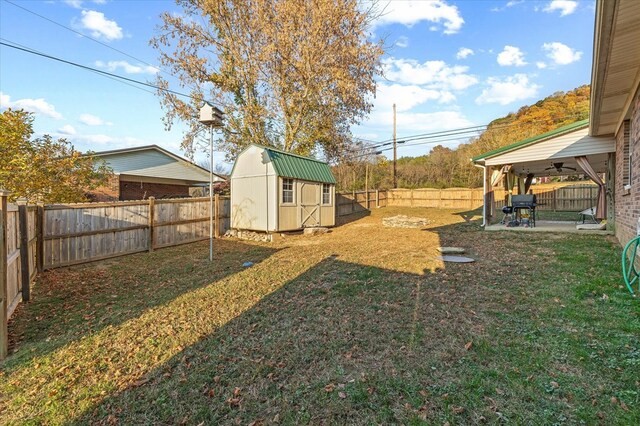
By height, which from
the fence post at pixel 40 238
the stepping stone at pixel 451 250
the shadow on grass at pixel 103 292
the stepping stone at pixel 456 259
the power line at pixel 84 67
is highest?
the power line at pixel 84 67

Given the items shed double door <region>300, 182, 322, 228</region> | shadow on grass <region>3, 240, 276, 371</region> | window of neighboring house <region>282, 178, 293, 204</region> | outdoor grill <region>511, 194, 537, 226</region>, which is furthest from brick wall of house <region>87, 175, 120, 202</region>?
outdoor grill <region>511, 194, 537, 226</region>

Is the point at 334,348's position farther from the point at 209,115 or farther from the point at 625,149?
A: the point at 625,149

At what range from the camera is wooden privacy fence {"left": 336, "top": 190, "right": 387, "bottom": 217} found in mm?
18094

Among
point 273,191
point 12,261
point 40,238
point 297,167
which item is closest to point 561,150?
point 297,167

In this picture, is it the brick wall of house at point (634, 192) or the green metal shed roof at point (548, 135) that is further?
the green metal shed roof at point (548, 135)

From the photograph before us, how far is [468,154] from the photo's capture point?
27047mm

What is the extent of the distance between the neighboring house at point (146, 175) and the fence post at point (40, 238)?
9545mm

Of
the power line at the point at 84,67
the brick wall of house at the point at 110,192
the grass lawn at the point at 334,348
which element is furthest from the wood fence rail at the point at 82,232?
the brick wall of house at the point at 110,192

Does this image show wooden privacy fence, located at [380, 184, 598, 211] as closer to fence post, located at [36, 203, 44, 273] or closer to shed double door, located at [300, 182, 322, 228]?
shed double door, located at [300, 182, 322, 228]

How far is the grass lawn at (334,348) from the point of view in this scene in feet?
6.89

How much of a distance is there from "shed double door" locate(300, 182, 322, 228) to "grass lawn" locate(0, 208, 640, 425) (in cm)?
571

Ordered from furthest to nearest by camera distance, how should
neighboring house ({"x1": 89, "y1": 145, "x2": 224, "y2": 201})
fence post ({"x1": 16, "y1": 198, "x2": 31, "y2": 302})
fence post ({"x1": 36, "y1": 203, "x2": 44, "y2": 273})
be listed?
neighboring house ({"x1": 89, "y1": 145, "x2": 224, "y2": 201}) < fence post ({"x1": 36, "y1": 203, "x2": 44, "y2": 273}) < fence post ({"x1": 16, "y1": 198, "x2": 31, "y2": 302})

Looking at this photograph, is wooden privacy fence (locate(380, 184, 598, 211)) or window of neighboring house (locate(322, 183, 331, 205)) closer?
window of neighboring house (locate(322, 183, 331, 205))

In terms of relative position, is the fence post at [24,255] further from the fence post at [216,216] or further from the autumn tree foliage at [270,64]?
the autumn tree foliage at [270,64]
